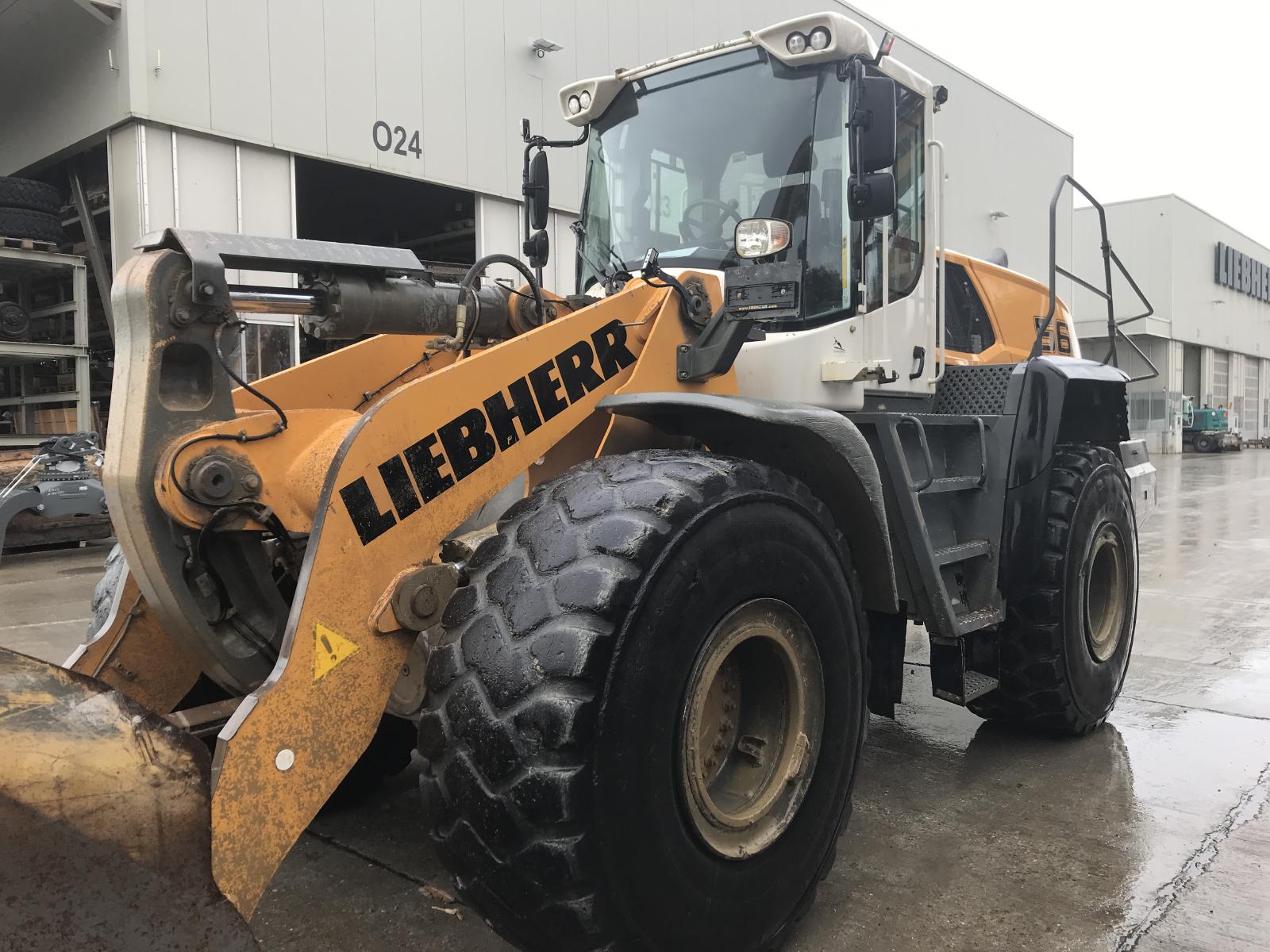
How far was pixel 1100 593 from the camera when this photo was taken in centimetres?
496

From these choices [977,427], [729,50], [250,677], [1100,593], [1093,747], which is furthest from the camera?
[1100,593]

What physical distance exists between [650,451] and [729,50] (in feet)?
6.35

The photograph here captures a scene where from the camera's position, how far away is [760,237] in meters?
3.40

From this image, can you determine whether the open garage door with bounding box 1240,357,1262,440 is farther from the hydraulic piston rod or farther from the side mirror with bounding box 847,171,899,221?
the hydraulic piston rod

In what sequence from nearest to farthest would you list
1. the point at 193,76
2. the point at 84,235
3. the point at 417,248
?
the point at 193,76
the point at 84,235
the point at 417,248

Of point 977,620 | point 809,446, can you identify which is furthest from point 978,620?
point 809,446

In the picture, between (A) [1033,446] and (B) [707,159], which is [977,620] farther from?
(B) [707,159]

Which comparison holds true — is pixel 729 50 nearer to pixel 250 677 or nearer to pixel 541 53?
pixel 250 677

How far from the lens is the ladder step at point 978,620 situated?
382 cm

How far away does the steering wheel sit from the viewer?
369 centimetres

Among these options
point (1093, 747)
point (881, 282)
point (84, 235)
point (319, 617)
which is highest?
point (84, 235)

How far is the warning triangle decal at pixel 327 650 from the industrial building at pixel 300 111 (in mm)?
10064

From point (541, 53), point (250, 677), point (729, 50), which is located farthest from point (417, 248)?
point (250, 677)

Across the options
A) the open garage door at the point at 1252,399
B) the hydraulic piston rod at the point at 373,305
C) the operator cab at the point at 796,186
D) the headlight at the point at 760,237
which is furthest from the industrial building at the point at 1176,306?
the hydraulic piston rod at the point at 373,305
